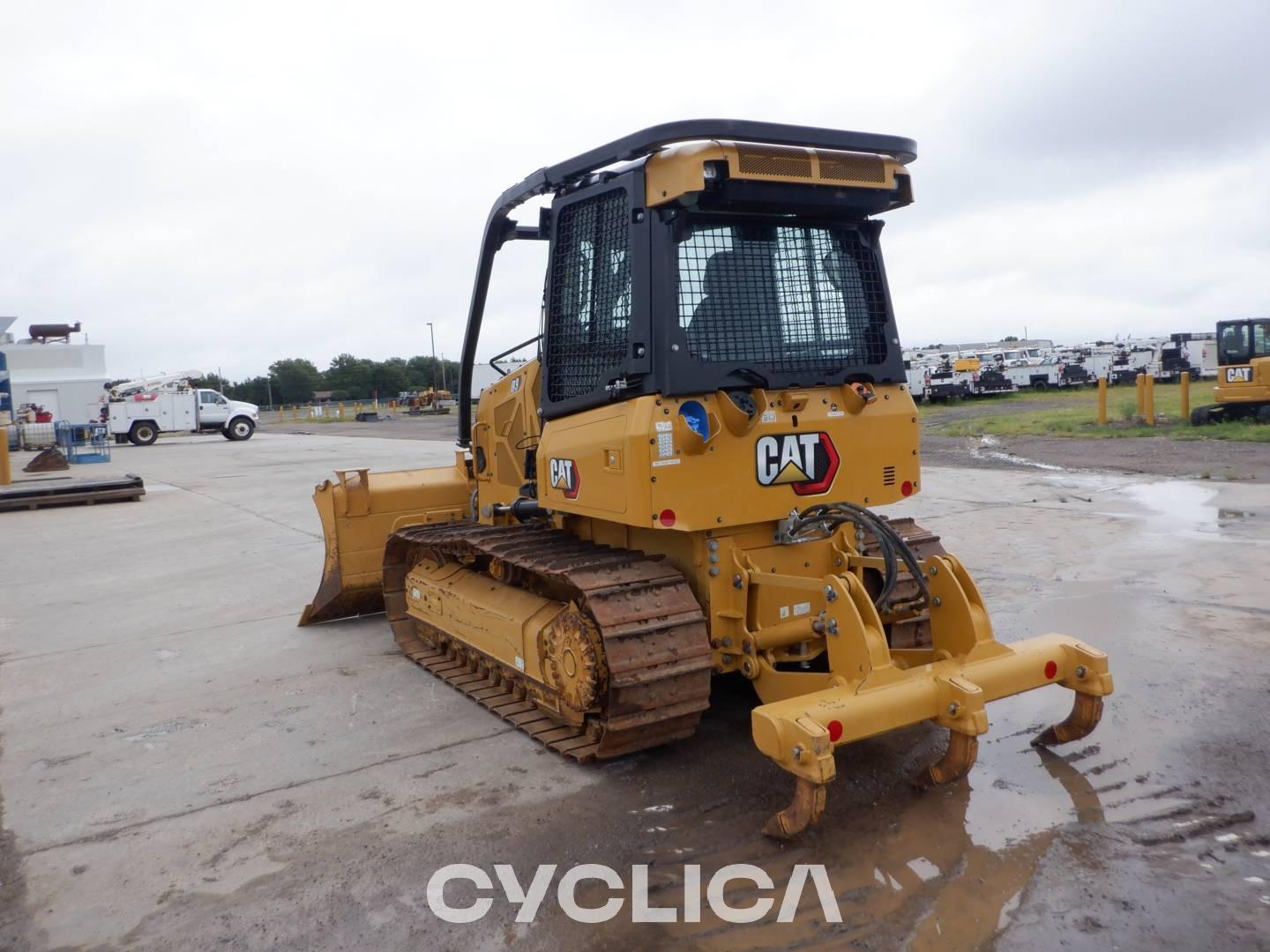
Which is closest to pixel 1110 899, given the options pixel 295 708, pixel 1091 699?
pixel 1091 699

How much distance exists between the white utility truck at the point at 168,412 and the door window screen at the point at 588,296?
115ft

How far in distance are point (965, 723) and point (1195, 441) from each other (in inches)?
677

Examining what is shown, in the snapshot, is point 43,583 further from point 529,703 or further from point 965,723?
point 965,723

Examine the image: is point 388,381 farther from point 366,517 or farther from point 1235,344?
point 366,517

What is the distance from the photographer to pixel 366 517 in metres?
7.42

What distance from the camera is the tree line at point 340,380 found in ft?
310

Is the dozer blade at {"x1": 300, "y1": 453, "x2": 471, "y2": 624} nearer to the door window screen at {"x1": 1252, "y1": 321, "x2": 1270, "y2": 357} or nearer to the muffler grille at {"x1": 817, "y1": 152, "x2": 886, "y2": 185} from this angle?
the muffler grille at {"x1": 817, "y1": 152, "x2": 886, "y2": 185}

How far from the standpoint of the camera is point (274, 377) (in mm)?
98750

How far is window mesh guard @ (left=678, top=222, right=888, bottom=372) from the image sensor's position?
4500 millimetres

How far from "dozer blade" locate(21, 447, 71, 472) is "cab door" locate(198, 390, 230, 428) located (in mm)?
11983

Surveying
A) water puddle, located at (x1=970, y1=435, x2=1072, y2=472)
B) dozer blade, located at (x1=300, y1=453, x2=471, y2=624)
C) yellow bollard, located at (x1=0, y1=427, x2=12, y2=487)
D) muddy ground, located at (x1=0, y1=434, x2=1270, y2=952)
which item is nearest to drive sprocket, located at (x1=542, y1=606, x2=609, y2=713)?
muddy ground, located at (x1=0, y1=434, x2=1270, y2=952)

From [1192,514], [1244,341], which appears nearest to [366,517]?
[1192,514]

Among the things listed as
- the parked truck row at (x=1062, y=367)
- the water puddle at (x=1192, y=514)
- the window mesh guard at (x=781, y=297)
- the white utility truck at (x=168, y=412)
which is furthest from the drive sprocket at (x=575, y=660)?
the white utility truck at (x=168, y=412)

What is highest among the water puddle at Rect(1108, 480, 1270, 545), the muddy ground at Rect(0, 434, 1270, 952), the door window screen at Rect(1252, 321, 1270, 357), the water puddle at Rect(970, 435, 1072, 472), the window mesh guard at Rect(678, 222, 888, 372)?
the door window screen at Rect(1252, 321, 1270, 357)
